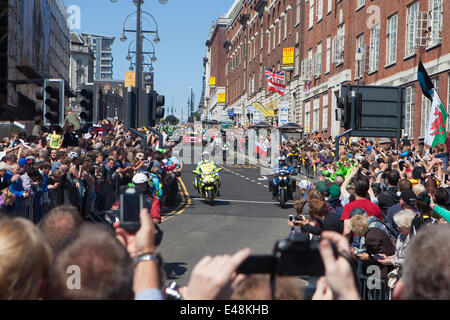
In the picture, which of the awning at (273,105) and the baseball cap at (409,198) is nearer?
the baseball cap at (409,198)

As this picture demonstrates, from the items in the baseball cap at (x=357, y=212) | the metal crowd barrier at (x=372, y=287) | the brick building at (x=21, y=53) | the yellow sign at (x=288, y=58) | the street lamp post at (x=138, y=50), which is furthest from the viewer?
the yellow sign at (x=288, y=58)

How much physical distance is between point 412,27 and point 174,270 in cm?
2087

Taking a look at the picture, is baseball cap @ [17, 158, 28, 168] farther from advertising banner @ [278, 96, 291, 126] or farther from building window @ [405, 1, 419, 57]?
advertising banner @ [278, 96, 291, 126]

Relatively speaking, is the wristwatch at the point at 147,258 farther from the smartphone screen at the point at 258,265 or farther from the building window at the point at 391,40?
the building window at the point at 391,40

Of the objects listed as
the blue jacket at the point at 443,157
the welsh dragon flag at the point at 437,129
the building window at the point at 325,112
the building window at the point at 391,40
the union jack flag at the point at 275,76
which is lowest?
the blue jacket at the point at 443,157

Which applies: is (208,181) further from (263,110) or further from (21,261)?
(263,110)

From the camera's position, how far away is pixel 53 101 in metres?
14.1

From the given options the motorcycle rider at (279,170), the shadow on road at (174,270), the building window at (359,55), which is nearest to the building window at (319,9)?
the building window at (359,55)

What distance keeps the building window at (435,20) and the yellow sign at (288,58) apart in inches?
1056

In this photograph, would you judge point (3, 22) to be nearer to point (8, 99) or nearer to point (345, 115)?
point (8, 99)

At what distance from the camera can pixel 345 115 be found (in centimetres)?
1372

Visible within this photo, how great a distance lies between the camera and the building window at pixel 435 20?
2342cm

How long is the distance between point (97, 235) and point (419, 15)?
83.0ft

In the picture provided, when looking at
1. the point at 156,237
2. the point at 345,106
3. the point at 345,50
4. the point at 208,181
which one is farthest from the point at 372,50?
the point at 156,237
